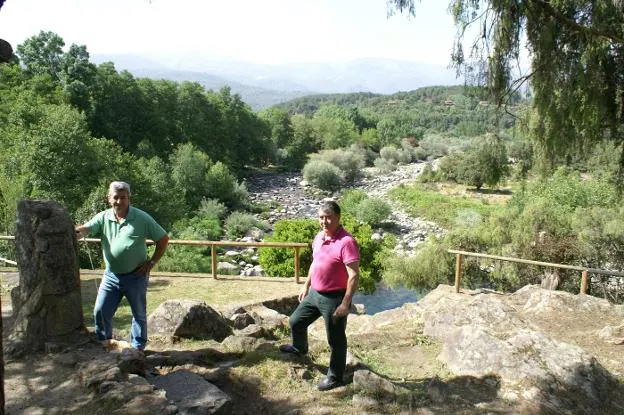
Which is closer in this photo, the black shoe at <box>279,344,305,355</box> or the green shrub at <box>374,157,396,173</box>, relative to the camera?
the black shoe at <box>279,344,305,355</box>

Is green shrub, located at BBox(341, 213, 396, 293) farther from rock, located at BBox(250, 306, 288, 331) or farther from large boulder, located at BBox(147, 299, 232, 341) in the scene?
large boulder, located at BBox(147, 299, 232, 341)

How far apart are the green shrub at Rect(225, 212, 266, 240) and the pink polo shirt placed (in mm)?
31325

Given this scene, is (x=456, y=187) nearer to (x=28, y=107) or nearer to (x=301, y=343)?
(x=28, y=107)

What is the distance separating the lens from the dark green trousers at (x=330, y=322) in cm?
443

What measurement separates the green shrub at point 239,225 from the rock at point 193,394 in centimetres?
3097

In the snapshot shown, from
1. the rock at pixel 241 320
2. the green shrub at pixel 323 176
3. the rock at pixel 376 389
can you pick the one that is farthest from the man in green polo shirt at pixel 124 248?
the green shrub at pixel 323 176

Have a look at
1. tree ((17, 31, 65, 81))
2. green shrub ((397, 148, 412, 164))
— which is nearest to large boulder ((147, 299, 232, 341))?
tree ((17, 31, 65, 81))

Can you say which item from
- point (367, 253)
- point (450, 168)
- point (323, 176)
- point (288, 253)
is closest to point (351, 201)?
point (323, 176)

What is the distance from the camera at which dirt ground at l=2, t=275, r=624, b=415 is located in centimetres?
411

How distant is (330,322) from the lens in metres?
4.45

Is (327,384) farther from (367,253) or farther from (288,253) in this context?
(367,253)

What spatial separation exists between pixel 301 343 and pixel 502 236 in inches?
577

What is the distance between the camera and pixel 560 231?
662 inches

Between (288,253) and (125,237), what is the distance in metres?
13.8
